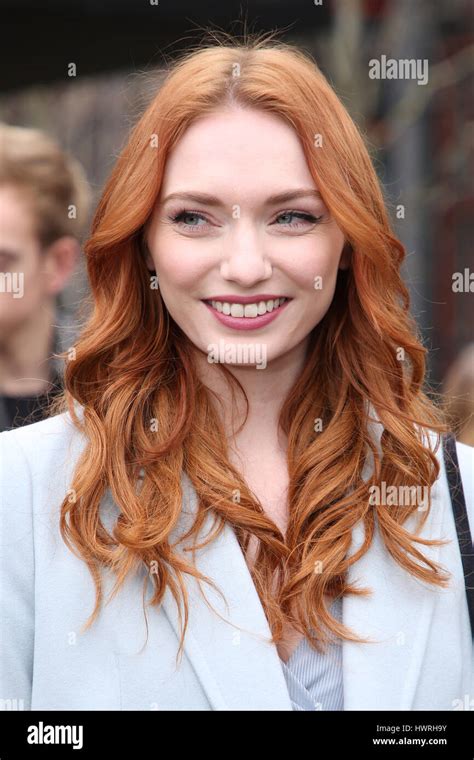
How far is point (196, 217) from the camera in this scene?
2.31 meters

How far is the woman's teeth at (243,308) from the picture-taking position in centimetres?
231

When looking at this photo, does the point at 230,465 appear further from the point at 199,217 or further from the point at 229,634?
the point at 199,217

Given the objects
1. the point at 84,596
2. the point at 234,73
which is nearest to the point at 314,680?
the point at 84,596

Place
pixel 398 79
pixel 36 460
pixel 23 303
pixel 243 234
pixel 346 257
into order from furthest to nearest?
pixel 398 79 → pixel 23 303 → pixel 346 257 → pixel 36 460 → pixel 243 234

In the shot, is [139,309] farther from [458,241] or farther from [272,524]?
[458,241]

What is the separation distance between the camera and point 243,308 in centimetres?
231

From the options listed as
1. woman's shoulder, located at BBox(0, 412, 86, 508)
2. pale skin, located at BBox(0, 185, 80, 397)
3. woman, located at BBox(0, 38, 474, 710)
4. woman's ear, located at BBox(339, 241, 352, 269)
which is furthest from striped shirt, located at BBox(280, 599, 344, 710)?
pale skin, located at BBox(0, 185, 80, 397)

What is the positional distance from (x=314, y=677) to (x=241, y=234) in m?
0.88

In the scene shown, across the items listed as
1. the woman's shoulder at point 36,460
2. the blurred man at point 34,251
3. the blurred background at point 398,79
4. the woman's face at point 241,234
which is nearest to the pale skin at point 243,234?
the woman's face at point 241,234

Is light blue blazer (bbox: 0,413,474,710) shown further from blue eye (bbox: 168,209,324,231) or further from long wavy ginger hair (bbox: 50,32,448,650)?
blue eye (bbox: 168,209,324,231)

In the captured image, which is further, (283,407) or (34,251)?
(34,251)

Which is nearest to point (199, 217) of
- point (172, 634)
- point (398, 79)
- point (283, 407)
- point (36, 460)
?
point (283, 407)

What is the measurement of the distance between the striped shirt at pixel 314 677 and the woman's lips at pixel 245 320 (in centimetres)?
64

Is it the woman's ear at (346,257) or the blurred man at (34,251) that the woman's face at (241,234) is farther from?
the blurred man at (34,251)
